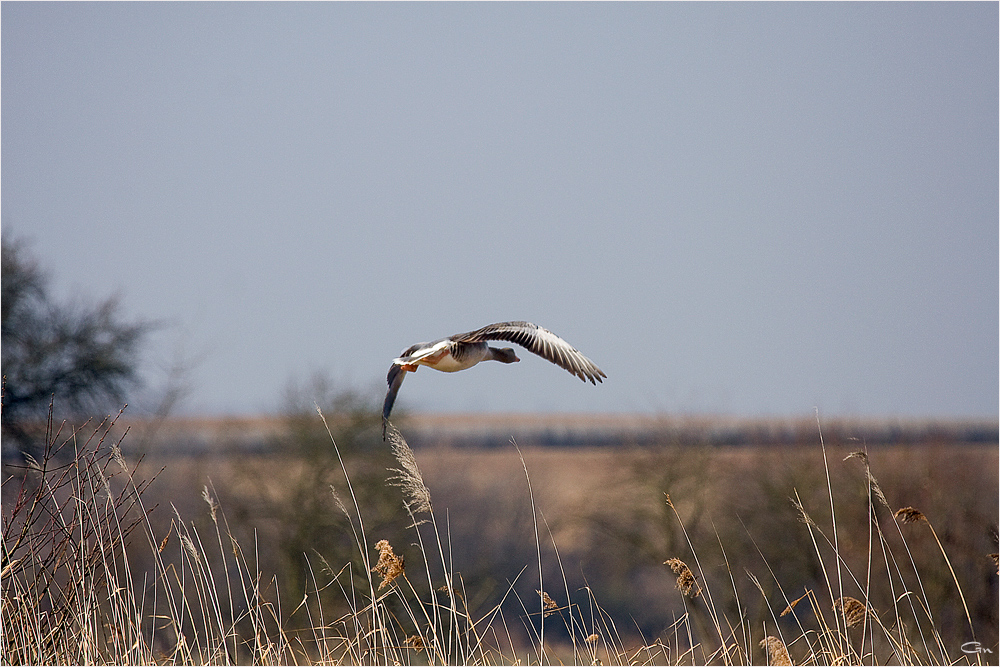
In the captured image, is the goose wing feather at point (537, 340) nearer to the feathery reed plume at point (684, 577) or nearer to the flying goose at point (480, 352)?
the flying goose at point (480, 352)

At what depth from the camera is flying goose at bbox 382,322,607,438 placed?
15.5 ft

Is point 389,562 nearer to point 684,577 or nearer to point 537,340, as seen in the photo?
point 684,577

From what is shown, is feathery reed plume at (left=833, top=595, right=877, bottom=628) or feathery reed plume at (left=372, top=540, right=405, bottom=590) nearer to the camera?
feathery reed plume at (left=372, top=540, right=405, bottom=590)

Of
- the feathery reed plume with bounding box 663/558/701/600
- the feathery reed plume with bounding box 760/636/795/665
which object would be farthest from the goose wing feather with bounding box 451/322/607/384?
the feathery reed plume with bounding box 760/636/795/665

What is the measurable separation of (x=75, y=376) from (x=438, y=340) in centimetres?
1959

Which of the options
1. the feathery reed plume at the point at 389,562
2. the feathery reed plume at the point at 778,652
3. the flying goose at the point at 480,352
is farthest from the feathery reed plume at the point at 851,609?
the feathery reed plume at the point at 389,562

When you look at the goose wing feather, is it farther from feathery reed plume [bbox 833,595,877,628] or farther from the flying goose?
feathery reed plume [bbox 833,595,877,628]

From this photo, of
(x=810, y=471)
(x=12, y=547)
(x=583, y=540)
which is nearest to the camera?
(x=12, y=547)

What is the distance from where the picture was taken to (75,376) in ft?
71.8

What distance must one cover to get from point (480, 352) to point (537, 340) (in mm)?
352

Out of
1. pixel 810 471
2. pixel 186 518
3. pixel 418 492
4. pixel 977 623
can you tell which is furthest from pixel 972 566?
pixel 418 492

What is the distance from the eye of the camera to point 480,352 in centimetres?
531

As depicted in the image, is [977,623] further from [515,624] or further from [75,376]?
[75,376]

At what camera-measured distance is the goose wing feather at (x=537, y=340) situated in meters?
4.86
